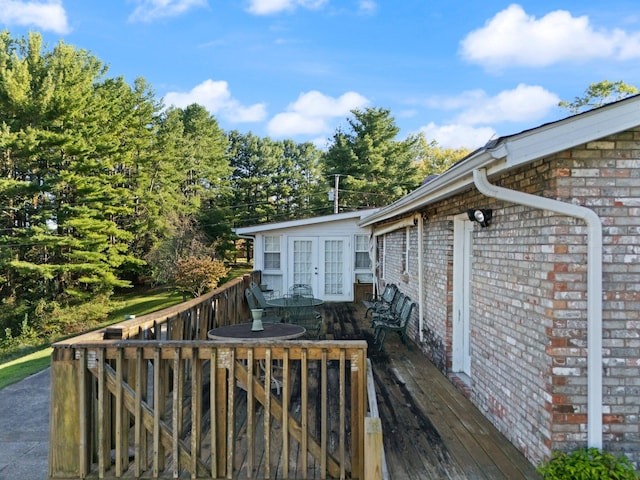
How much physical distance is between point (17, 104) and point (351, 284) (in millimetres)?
14687

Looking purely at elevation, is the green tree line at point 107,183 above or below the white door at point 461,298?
above

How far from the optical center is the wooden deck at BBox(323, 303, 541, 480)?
2930 millimetres

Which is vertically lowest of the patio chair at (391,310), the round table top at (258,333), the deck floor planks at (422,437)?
the deck floor planks at (422,437)

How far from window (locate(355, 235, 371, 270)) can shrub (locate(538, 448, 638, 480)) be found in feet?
29.8

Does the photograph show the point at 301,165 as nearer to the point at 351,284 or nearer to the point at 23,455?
the point at 351,284

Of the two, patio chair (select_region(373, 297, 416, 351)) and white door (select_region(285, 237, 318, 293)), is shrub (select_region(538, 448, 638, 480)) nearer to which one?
patio chair (select_region(373, 297, 416, 351))

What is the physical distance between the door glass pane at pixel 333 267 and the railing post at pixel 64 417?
8.92 m

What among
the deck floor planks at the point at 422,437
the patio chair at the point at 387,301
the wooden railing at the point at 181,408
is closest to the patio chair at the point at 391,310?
the patio chair at the point at 387,301

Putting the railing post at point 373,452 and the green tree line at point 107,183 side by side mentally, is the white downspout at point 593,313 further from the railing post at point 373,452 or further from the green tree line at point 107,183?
the green tree line at point 107,183

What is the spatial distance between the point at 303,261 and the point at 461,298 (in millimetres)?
7016

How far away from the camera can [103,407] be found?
287 centimetres

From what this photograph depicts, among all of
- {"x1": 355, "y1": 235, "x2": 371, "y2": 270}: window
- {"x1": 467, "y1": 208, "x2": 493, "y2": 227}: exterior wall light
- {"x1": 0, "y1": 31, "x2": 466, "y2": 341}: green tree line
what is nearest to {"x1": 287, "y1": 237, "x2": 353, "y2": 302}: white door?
{"x1": 355, "y1": 235, "x2": 371, "y2": 270}: window

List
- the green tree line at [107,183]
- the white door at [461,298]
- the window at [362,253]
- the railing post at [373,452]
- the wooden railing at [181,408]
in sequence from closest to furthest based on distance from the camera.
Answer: the railing post at [373,452] < the wooden railing at [181,408] < the white door at [461,298] < the window at [362,253] < the green tree line at [107,183]

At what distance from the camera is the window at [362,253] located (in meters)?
11.8
